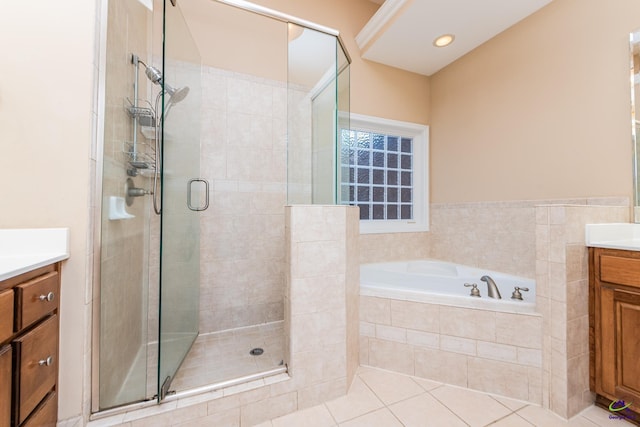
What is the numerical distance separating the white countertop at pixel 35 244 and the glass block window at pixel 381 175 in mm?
2089

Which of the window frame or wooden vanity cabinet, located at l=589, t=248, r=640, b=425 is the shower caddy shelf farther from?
wooden vanity cabinet, located at l=589, t=248, r=640, b=425

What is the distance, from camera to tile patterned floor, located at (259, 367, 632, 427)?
4.22 feet

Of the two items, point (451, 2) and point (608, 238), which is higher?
point (451, 2)

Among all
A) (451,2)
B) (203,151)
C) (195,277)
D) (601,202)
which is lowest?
(195,277)

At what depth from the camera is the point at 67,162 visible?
110 cm

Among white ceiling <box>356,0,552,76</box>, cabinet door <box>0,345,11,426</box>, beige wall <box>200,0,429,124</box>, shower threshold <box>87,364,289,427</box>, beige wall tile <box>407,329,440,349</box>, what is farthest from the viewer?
beige wall <box>200,0,429,124</box>

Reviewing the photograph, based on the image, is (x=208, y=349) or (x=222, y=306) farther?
(x=222, y=306)

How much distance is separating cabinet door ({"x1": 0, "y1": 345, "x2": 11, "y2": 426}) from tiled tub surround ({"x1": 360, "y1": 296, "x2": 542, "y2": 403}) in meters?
1.56

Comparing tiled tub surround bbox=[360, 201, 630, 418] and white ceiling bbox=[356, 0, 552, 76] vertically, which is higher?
white ceiling bbox=[356, 0, 552, 76]

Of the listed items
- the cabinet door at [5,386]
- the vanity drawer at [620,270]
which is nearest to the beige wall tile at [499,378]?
the vanity drawer at [620,270]

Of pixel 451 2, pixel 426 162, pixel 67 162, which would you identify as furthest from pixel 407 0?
pixel 67 162

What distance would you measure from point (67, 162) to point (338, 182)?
134 centimetres

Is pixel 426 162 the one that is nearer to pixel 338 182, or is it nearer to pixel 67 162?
pixel 338 182

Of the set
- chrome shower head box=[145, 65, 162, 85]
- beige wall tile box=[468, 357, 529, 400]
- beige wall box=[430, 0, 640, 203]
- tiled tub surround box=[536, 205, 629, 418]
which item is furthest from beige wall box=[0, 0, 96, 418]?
beige wall box=[430, 0, 640, 203]
